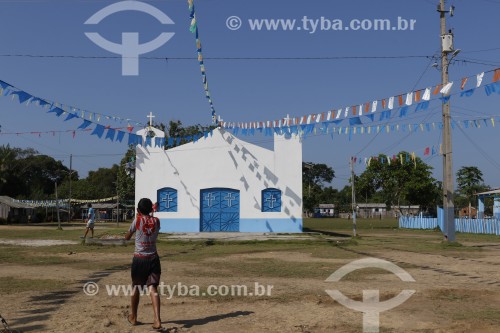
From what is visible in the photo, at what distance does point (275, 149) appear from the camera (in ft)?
88.1

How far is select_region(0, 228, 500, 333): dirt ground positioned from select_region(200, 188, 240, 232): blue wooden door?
13073 mm

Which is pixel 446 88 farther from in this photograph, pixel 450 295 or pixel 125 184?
pixel 125 184

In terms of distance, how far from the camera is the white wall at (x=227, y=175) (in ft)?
87.9

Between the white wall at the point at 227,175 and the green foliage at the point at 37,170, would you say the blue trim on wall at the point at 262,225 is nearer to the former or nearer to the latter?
the white wall at the point at 227,175

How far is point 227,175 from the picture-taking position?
27125 mm

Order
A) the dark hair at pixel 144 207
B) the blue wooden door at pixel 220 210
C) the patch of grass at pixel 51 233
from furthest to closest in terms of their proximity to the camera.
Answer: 1. the patch of grass at pixel 51 233
2. the blue wooden door at pixel 220 210
3. the dark hair at pixel 144 207

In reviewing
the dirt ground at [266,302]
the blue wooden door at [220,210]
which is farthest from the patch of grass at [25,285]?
the blue wooden door at [220,210]

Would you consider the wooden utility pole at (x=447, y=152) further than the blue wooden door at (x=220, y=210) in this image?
No

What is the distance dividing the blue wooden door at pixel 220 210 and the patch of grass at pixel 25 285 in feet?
53.5

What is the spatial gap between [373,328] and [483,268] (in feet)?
25.4

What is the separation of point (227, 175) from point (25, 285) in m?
17.4

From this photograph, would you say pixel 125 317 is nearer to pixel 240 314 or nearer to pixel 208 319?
pixel 208 319

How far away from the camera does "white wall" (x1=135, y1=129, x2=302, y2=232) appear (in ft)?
87.9

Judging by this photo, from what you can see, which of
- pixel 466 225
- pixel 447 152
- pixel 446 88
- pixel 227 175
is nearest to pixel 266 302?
pixel 446 88
